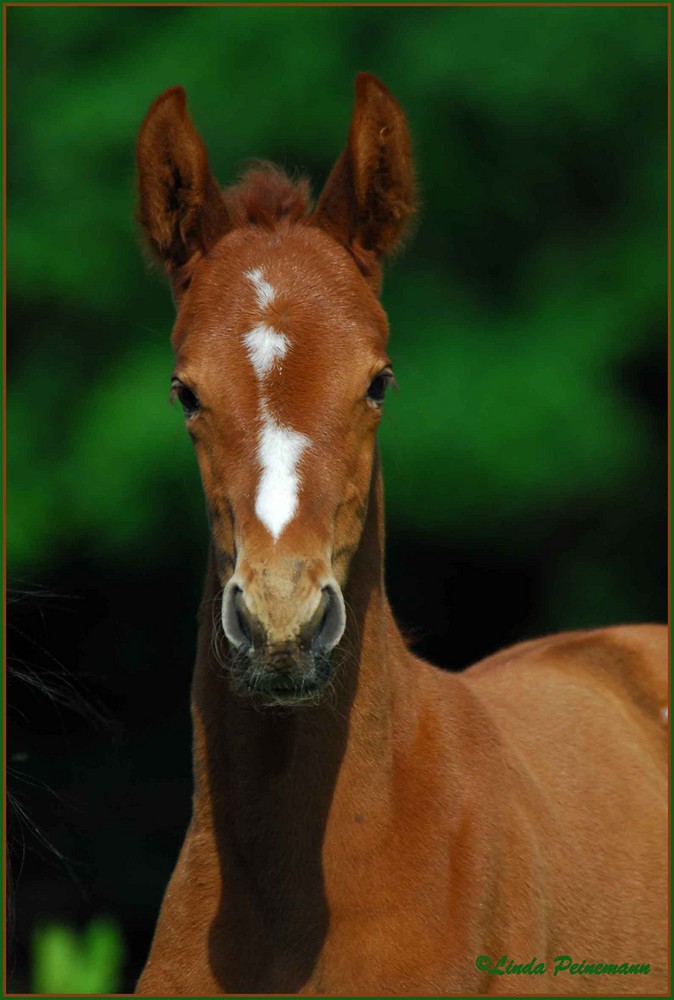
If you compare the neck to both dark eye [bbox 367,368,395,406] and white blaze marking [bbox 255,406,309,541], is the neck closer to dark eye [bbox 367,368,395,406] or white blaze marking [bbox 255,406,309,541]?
dark eye [bbox 367,368,395,406]

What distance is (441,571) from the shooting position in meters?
7.94

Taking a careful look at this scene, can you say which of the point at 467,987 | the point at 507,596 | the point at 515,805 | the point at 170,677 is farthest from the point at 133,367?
the point at 467,987

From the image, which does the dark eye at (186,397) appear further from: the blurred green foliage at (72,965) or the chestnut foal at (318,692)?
the blurred green foliage at (72,965)

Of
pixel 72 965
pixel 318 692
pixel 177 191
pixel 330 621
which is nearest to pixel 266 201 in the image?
pixel 177 191

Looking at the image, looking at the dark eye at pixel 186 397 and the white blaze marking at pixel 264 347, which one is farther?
the dark eye at pixel 186 397

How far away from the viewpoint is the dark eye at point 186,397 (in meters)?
2.90

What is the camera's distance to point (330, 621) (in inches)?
98.7

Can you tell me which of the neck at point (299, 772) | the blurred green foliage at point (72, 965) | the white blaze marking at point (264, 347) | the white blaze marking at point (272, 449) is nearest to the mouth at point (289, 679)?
the white blaze marking at point (272, 449)

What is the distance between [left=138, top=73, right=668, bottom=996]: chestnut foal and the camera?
267 cm

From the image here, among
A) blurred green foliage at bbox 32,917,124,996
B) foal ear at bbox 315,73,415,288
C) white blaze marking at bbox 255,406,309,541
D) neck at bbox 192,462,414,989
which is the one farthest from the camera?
foal ear at bbox 315,73,415,288

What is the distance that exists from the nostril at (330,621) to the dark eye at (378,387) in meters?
0.55

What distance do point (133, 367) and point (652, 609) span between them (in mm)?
3342

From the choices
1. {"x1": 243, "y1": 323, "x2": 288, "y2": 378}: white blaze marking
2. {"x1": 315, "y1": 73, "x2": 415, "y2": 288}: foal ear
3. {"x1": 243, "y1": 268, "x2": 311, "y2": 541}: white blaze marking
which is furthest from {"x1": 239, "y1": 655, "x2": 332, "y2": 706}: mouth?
{"x1": 315, "y1": 73, "x2": 415, "y2": 288}: foal ear

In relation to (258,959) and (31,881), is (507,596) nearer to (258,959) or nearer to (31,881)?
(31,881)
